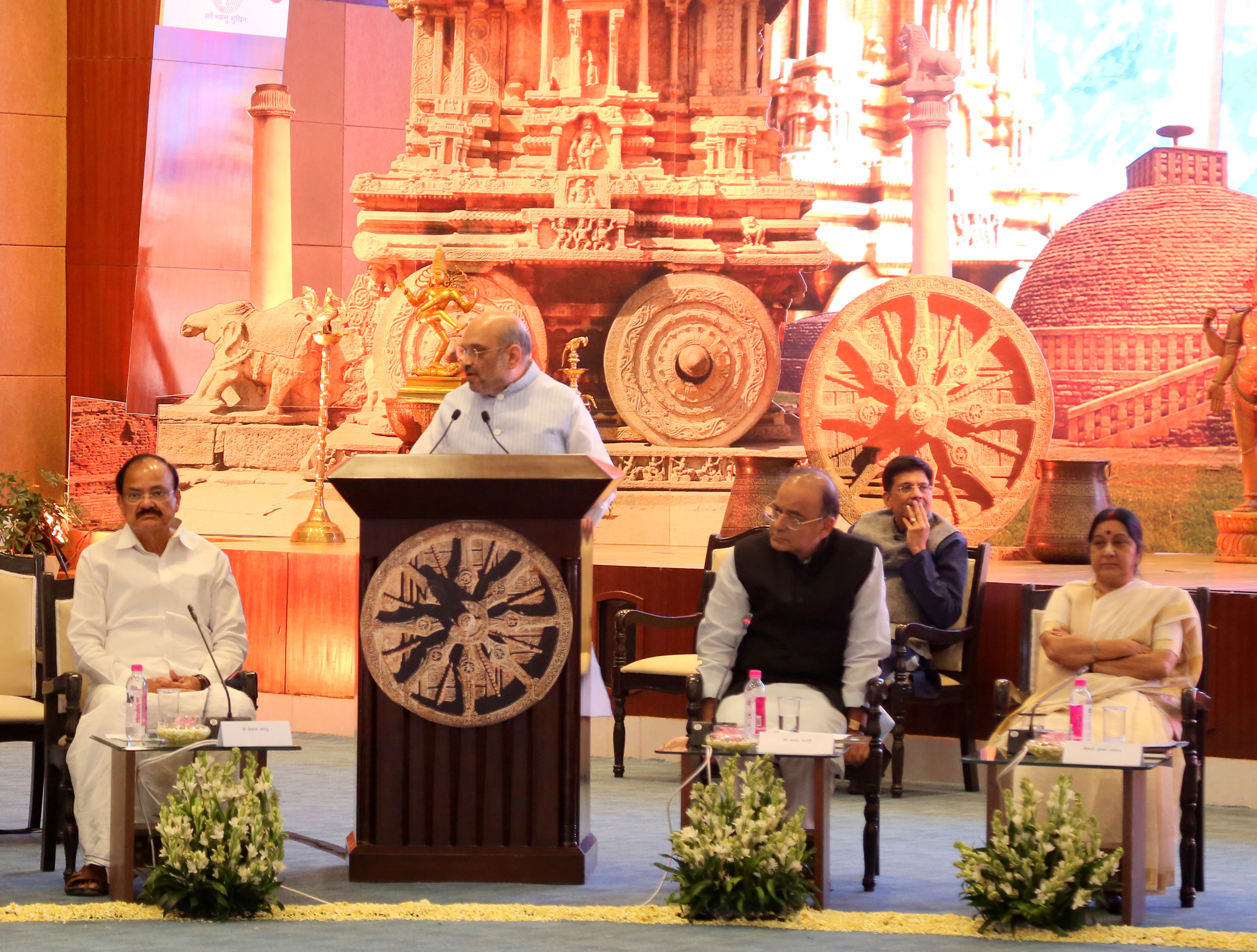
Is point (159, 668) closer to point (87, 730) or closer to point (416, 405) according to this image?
point (87, 730)

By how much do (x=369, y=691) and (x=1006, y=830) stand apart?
4.68ft

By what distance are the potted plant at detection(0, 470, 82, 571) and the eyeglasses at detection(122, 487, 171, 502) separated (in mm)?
4146

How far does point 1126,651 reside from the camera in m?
3.87

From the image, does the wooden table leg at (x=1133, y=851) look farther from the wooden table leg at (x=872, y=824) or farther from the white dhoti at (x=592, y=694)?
the white dhoti at (x=592, y=694)

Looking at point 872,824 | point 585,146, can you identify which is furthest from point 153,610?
point 585,146

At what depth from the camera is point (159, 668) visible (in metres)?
3.97

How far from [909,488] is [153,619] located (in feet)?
7.57

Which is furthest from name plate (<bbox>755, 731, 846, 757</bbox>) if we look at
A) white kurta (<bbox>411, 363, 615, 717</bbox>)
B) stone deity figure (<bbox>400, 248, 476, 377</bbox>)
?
stone deity figure (<bbox>400, 248, 476, 377</bbox>)

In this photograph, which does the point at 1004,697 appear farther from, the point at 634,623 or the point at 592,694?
the point at 634,623

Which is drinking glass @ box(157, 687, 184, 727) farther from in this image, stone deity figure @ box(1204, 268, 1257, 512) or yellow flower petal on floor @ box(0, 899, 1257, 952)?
stone deity figure @ box(1204, 268, 1257, 512)

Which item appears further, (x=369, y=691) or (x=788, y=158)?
(x=788, y=158)

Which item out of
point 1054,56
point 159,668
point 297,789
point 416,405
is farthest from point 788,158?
point 159,668

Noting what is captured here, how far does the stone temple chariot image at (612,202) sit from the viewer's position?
874 cm

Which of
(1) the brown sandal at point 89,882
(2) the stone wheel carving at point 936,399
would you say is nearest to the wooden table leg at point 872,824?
(1) the brown sandal at point 89,882
